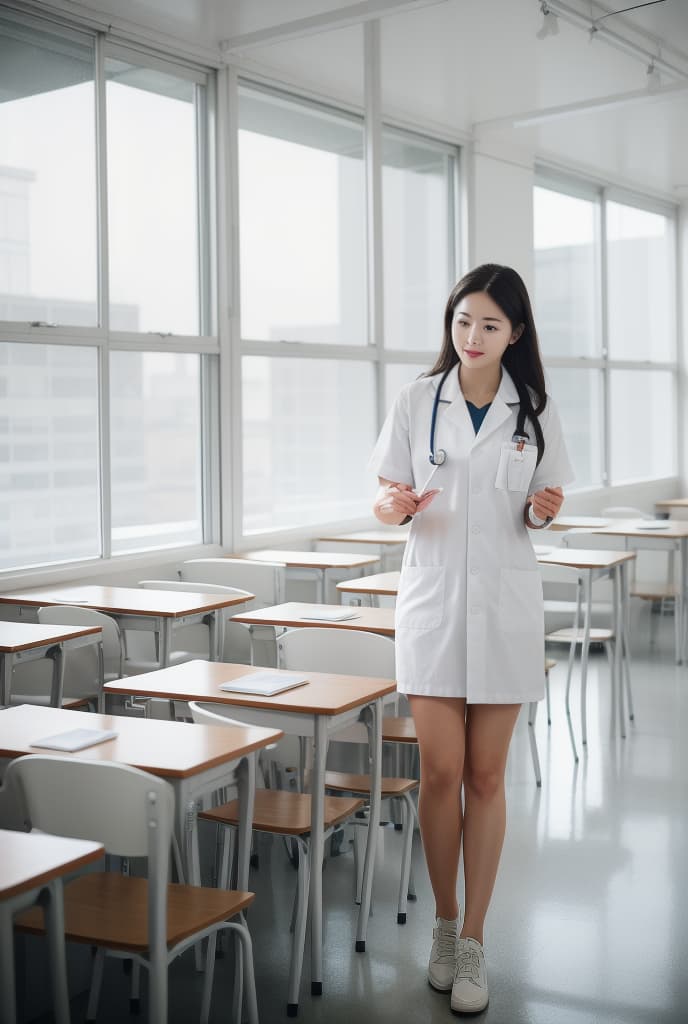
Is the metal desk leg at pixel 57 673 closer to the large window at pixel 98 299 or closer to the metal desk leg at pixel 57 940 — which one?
the large window at pixel 98 299

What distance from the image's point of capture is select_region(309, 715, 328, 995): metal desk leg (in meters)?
2.77

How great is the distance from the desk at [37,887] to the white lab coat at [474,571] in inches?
41.1

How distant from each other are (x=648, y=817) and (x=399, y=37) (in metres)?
4.28

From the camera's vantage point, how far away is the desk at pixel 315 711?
9.11 feet

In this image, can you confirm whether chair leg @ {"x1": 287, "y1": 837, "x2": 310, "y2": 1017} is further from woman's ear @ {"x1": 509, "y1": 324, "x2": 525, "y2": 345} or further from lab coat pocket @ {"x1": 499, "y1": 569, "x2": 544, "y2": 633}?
woman's ear @ {"x1": 509, "y1": 324, "x2": 525, "y2": 345}

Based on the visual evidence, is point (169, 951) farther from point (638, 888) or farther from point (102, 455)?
point (102, 455)

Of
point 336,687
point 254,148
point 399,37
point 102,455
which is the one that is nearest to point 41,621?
point 102,455

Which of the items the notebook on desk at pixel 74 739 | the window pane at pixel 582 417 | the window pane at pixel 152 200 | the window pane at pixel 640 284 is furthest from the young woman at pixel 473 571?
the window pane at pixel 640 284

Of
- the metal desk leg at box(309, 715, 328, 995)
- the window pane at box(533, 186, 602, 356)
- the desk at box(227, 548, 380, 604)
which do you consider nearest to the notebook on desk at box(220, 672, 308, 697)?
the metal desk leg at box(309, 715, 328, 995)

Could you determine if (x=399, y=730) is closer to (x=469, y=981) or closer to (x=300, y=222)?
(x=469, y=981)

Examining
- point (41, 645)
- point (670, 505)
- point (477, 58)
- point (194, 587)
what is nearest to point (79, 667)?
point (194, 587)

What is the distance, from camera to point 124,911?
91.7 inches

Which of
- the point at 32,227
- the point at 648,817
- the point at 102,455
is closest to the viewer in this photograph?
the point at 648,817

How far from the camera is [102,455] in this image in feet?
18.2
